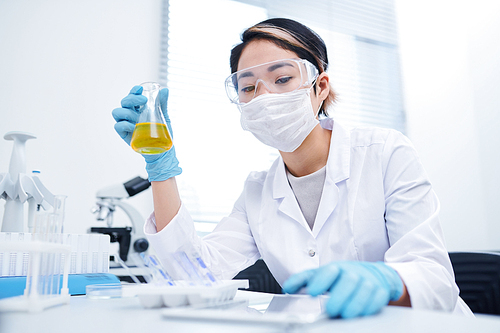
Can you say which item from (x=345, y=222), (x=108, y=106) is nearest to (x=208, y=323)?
(x=345, y=222)

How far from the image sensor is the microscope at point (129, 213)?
1.66m

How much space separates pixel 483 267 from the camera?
122 cm

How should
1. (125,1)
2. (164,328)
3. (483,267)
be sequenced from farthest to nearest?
(125,1), (483,267), (164,328)

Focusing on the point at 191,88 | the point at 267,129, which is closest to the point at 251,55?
the point at 267,129

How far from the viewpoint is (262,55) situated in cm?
125

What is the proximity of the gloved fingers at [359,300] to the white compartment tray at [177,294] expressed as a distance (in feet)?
0.63

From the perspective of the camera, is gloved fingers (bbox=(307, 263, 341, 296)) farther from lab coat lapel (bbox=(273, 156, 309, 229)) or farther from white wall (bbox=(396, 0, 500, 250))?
white wall (bbox=(396, 0, 500, 250))

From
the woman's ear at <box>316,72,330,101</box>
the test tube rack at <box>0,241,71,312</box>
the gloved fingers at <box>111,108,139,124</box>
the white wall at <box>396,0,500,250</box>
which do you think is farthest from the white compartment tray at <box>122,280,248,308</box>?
the white wall at <box>396,0,500,250</box>

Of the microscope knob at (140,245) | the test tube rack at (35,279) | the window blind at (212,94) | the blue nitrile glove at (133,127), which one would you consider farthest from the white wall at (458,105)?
the test tube rack at (35,279)

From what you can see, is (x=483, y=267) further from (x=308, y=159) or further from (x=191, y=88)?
(x=191, y=88)

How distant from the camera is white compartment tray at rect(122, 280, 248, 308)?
21.8 inches

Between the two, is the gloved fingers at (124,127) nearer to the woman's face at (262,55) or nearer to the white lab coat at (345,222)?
the white lab coat at (345,222)

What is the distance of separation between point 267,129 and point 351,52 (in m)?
2.02

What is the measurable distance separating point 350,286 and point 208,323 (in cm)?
21
